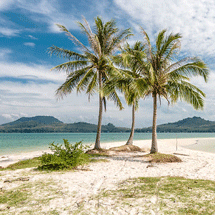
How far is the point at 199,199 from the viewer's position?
382 centimetres

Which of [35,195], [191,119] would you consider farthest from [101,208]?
[191,119]

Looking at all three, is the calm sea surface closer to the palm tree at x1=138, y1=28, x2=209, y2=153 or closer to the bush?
the palm tree at x1=138, y1=28, x2=209, y2=153

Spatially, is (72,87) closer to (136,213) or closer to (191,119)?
(136,213)

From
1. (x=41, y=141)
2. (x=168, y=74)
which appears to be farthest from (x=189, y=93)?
(x=41, y=141)

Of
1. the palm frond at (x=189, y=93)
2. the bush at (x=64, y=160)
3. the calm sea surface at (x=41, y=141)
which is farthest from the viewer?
the calm sea surface at (x=41, y=141)

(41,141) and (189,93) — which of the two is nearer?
(189,93)

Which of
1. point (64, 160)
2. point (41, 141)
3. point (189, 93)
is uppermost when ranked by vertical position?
point (189, 93)

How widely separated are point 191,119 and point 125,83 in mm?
198592

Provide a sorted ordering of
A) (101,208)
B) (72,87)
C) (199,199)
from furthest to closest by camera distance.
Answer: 1. (72,87)
2. (199,199)
3. (101,208)

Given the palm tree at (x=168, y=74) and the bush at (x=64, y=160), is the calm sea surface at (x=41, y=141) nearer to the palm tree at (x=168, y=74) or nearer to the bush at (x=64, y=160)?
the palm tree at (x=168, y=74)

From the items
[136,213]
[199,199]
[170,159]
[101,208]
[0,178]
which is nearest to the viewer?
[136,213]

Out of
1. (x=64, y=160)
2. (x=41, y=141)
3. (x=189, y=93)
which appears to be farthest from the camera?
(x=41, y=141)

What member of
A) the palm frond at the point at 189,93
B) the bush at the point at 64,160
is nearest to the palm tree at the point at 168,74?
the palm frond at the point at 189,93

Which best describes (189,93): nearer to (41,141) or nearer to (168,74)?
(168,74)
